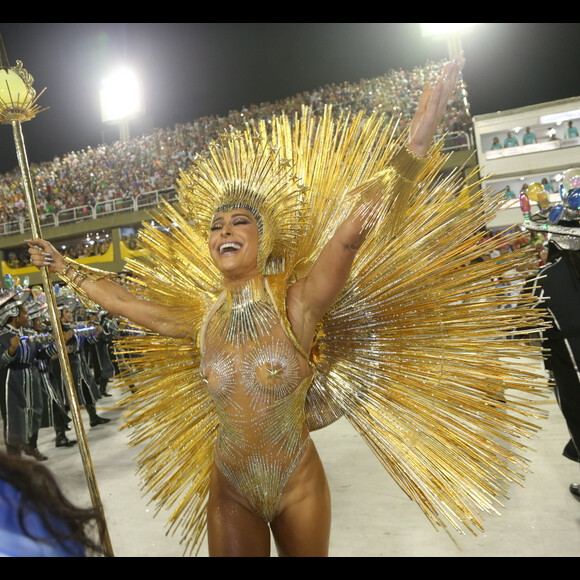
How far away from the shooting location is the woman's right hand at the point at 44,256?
2.07 m

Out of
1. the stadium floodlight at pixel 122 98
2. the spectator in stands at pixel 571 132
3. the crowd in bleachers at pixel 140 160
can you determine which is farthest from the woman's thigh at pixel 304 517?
the stadium floodlight at pixel 122 98

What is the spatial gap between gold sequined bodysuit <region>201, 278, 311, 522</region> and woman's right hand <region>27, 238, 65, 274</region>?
2.83ft

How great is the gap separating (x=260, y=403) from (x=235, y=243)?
52 centimetres

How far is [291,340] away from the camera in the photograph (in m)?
1.62

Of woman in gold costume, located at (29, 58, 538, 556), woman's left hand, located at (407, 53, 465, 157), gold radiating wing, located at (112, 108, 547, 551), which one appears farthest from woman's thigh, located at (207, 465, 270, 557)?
woman's left hand, located at (407, 53, 465, 157)

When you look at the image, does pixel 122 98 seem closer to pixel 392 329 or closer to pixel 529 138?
pixel 529 138

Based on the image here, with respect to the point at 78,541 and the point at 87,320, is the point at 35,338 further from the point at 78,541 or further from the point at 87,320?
the point at 78,541

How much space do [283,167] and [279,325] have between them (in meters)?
0.56

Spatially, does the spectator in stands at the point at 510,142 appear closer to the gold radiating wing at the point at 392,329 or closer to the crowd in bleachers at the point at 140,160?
the crowd in bleachers at the point at 140,160

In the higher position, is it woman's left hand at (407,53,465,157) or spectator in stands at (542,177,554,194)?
spectator in stands at (542,177,554,194)

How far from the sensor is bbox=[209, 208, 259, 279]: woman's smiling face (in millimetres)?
1691

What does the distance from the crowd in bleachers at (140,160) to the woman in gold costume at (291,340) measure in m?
15.4

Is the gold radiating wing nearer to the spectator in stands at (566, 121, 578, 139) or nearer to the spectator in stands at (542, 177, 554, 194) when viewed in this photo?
the spectator in stands at (542, 177, 554, 194)

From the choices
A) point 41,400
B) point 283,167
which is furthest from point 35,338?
point 283,167
